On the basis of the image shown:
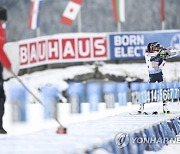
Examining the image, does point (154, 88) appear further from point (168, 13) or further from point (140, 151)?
point (168, 13)

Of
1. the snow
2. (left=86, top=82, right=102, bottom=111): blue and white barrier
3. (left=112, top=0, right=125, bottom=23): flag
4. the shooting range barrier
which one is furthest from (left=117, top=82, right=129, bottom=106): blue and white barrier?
(left=112, top=0, right=125, bottom=23): flag

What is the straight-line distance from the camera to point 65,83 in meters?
13.4

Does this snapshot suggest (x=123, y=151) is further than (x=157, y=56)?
No

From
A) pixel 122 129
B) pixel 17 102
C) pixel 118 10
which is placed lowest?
pixel 122 129

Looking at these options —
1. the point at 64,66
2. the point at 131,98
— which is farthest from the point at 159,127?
the point at 64,66

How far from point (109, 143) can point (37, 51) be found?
12090 mm

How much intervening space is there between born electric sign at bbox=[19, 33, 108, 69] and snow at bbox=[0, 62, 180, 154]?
0.34 m

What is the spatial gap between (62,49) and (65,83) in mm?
2267

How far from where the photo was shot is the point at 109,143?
12.8ft

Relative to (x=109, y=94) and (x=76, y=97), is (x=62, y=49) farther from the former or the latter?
(x=76, y=97)

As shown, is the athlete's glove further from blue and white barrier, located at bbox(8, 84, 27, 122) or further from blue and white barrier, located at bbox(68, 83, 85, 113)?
blue and white barrier, located at bbox(68, 83, 85, 113)

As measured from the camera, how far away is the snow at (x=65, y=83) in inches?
268

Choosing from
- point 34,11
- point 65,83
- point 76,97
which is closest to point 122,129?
point 76,97

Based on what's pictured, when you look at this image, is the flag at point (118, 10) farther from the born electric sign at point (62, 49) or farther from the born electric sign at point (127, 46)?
the born electric sign at point (62, 49)
